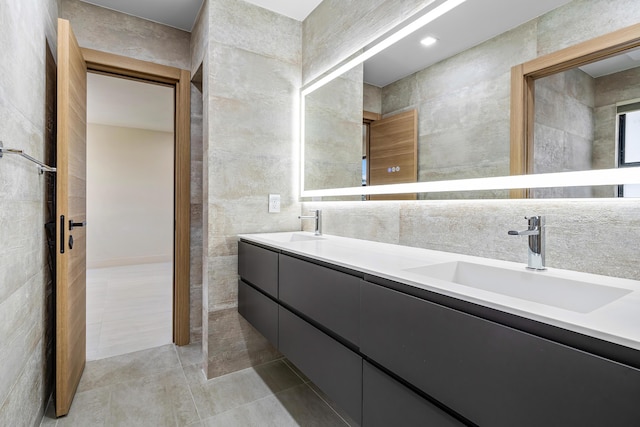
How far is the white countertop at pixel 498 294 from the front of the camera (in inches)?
21.3

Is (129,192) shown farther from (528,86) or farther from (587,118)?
(587,118)

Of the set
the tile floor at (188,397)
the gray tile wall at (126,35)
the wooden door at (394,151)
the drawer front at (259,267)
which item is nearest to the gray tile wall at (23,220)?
the tile floor at (188,397)

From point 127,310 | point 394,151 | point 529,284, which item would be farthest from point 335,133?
point 127,310

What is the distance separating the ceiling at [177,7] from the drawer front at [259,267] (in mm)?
1527

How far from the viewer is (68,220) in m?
1.68

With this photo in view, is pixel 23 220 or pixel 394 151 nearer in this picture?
pixel 23 220

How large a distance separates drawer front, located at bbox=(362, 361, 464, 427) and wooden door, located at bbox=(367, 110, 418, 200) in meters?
0.85

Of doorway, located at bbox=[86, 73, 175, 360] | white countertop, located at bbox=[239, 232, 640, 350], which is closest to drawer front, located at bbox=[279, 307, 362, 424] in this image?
white countertop, located at bbox=[239, 232, 640, 350]

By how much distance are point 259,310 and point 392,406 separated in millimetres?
1005

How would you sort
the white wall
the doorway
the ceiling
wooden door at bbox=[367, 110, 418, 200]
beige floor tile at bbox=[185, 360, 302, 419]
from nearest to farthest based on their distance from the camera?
wooden door at bbox=[367, 110, 418, 200], beige floor tile at bbox=[185, 360, 302, 419], the ceiling, the doorway, the white wall

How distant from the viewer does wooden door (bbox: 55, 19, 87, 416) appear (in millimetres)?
1615

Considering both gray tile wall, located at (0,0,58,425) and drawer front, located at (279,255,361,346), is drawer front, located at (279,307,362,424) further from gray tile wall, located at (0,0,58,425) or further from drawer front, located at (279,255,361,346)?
gray tile wall, located at (0,0,58,425)

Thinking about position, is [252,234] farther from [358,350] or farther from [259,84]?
[358,350]

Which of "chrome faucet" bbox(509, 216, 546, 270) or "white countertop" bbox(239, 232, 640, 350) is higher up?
"chrome faucet" bbox(509, 216, 546, 270)
